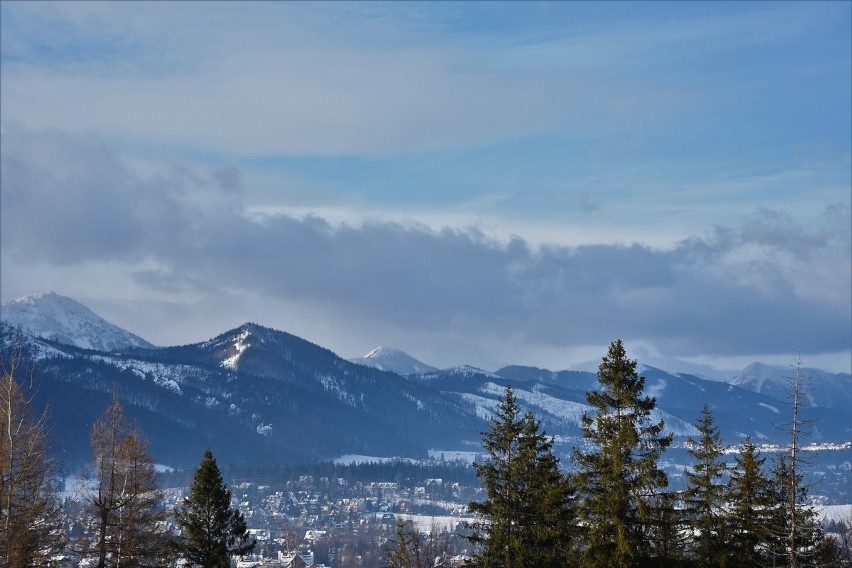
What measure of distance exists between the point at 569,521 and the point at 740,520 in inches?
434

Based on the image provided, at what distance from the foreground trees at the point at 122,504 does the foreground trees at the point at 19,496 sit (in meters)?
2.80

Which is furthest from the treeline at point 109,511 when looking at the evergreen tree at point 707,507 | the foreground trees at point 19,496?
the evergreen tree at point 707,507

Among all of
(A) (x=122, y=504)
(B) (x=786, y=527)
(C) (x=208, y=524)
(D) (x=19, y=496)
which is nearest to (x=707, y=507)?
(B) (x=786, y=527)

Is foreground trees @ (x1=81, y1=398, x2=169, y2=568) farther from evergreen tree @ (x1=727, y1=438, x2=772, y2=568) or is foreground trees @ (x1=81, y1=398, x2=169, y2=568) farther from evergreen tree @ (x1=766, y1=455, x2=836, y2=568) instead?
evergreen tree @ (x1=766, y1=455, x2=836, y2=568)

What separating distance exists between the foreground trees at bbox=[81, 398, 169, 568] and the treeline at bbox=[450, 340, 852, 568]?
22.8 m

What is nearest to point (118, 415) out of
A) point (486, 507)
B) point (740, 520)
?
point (486, 507)

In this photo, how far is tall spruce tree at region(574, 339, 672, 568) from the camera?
59844 mm

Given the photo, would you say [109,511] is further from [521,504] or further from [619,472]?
[619,472]

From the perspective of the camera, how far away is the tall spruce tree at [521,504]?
68.8 meters

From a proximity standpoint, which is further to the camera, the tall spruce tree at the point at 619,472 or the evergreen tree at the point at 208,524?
the evergreen tree at the point at 208,524

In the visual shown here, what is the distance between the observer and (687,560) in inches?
2594

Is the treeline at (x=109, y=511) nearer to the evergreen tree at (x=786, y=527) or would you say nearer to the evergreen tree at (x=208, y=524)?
the evergreen tree at (x=208, y=524)

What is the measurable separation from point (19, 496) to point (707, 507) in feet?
145

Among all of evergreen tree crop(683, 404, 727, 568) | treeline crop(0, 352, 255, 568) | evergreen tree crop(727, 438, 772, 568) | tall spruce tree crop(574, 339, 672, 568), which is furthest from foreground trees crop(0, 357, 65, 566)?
evergreen tree crop(727, 438, 772, 568)
